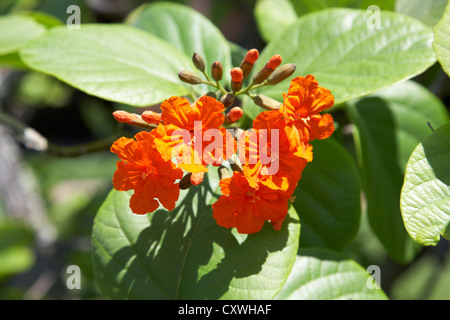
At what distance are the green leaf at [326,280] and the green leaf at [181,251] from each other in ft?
0.69

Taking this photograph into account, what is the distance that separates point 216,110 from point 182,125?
79 millimetres

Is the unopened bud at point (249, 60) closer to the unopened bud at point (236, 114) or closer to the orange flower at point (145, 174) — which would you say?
the unopened bud at point (236, 114)

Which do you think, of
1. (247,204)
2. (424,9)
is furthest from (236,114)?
(424,9)

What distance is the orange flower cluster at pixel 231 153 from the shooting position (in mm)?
831

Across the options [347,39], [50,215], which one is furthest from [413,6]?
[50,215]

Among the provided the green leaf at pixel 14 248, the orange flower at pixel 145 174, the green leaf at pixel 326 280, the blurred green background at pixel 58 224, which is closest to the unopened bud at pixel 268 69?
the orange flower at pixel 145 174

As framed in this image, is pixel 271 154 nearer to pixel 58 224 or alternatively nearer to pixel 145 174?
pixel 145 174

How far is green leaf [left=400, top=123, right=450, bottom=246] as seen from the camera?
83 centimetres

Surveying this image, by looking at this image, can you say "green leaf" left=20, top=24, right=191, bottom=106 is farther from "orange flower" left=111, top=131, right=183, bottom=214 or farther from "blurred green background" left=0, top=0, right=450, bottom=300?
"blurred green background" left=0, top=0, right=450, bottom=300

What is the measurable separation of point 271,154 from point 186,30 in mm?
787

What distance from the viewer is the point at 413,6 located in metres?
1.41

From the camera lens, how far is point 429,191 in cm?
86

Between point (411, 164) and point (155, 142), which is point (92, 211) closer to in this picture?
point (155, 142)

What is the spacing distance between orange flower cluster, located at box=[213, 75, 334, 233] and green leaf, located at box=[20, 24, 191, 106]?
1.12ft
